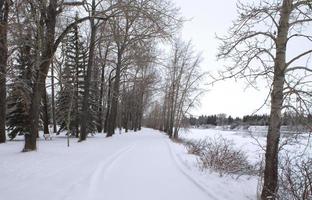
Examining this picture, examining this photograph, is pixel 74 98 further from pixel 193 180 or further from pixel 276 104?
pixel 276 104

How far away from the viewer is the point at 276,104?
7.49 meters

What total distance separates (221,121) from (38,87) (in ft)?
499

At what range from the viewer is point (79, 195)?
22.6 feet

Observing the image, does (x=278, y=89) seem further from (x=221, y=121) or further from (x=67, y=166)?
(x=221, y=121)

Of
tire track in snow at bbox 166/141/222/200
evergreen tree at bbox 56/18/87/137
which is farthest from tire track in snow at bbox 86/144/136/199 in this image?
evergreen tree at bbox 56/18/87/137

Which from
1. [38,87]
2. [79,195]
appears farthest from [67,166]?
[38,87]

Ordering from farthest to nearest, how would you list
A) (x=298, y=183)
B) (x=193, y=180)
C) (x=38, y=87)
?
(x=38, y=87) < (x=193, y=180) < (x=298, y=183)

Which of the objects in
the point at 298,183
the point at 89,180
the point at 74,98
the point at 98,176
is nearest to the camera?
the point at 298,183

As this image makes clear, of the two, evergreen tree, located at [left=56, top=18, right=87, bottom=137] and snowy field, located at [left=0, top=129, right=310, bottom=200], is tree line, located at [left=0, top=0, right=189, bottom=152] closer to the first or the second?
evergreen tree, located at [left=56, top=18, right=87, bottom=137]

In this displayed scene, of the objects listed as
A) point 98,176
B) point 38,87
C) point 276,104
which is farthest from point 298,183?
point 38,87

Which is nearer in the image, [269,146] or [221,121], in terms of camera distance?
[269,146]

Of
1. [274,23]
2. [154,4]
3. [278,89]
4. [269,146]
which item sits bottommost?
[269,146]

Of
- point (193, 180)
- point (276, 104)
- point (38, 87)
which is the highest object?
point (38, 87)

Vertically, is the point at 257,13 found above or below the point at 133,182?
above
